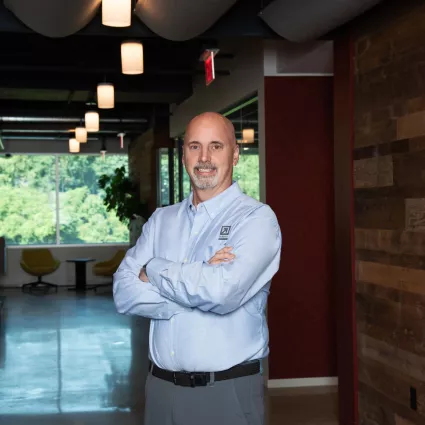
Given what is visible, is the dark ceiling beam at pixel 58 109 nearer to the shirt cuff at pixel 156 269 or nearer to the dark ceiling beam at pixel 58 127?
the dark ceiling beam at pixel 58 127

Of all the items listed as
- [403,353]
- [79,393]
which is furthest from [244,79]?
[403,353]

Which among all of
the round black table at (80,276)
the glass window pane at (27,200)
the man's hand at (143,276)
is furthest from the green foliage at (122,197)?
the man's hand at (143,276)

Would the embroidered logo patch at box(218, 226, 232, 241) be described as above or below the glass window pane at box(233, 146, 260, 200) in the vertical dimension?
below

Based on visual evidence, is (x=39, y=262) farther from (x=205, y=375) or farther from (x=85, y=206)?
(x=205, y=375)

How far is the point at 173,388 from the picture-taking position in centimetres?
269

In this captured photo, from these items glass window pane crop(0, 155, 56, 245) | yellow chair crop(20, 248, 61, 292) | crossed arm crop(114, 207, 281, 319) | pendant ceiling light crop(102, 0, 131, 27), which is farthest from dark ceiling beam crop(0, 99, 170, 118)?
crossed arm crop(114, 207, 281, 319)

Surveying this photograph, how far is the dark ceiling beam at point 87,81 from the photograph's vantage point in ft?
31.9

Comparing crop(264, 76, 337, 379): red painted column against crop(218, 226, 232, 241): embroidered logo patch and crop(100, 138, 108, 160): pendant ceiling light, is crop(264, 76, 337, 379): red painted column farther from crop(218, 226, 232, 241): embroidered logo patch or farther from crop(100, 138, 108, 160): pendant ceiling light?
crop(100, 138, 108, 160): pendant ceiling light

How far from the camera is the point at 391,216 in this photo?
14.9 ft

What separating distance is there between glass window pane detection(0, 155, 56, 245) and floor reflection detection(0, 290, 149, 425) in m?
4.79

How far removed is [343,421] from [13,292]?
11.8 m

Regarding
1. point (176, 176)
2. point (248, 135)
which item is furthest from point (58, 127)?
point (248, 135)

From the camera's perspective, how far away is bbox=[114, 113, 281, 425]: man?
2.60 meters

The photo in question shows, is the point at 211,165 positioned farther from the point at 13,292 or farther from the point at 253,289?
the point at 13,292
